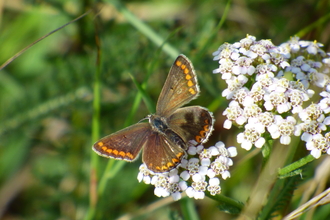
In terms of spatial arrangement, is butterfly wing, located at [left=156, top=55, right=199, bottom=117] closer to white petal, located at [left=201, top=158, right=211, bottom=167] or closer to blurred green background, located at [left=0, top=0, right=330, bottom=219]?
white petal, located at [left=201, top=158, right=211, bottom=167]

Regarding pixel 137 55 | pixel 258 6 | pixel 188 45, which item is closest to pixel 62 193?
A: pixel 137 55

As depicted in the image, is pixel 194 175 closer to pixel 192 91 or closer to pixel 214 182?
pixel 214 182

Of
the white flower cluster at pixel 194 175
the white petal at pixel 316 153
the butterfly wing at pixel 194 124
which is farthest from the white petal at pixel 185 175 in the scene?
the white petal at pixel 316 153

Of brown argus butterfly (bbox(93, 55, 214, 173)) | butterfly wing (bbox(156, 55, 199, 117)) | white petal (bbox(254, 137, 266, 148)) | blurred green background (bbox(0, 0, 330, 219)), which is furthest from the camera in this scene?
blurred green background (bbox(0, 0, 330, 219))

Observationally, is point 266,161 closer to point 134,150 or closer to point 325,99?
point 325,99

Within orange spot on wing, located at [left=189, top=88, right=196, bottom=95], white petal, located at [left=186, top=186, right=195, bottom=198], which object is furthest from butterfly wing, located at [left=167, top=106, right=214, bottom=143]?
white petal, located at [left=186, top=186, right=195, bottom=198]

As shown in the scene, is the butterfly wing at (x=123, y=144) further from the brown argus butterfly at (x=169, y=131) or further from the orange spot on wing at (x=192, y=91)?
→ the orange spot on wing at (x=192, y=91)
